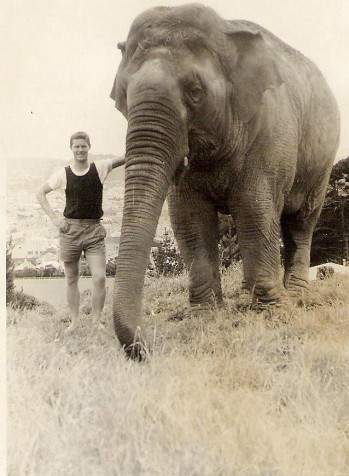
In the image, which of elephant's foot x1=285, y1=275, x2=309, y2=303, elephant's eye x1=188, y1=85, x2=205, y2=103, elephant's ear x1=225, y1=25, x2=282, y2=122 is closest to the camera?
elephant's eye x1=188, y1=85, x2=205, y2=103

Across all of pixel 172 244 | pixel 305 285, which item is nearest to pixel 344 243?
pixel 305 285

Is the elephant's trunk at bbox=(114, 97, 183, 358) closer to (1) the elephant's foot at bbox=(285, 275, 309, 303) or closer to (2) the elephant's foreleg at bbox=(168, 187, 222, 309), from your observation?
(2) the elephant's foreleg at bbox=(168, 187, 222, 309)

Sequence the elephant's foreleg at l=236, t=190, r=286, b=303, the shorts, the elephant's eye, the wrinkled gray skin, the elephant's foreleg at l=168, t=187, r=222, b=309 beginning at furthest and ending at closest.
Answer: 1. the elephant's foreleg at l=168, t=187, r=222, b=309
2. the elephant's foreleg at l=236, t=190, r=286, b=303
3. the shorts
4. the elephant's eye
5. the wrinkled gray skin

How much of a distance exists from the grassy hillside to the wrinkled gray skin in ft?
0.75

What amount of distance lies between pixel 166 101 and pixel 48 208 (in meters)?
0.70

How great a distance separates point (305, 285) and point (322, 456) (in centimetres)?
183

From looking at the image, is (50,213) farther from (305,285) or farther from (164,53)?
(305,285)

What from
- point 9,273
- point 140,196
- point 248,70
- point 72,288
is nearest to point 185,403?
point 140,196

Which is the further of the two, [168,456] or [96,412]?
[96,412]

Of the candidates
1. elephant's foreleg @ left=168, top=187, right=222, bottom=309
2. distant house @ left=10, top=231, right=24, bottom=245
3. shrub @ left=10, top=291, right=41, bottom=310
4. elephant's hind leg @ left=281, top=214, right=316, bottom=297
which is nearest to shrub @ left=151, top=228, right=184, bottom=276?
elephant's foreleg @ left=168, top=187, right=222, bottom=309

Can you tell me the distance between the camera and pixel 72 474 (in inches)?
75.5

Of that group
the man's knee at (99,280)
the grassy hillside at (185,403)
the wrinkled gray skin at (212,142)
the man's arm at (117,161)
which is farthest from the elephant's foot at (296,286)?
the man's arm at (117,161)

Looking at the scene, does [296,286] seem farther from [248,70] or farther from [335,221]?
[248,70]

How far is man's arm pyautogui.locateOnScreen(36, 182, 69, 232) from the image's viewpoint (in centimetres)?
280
